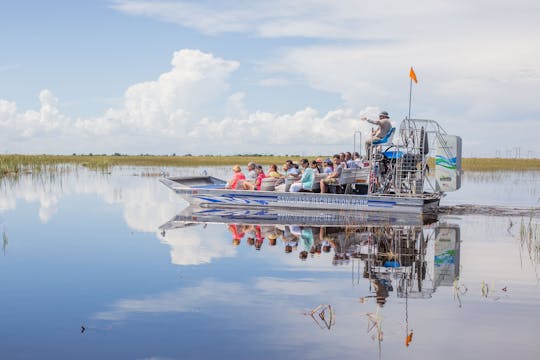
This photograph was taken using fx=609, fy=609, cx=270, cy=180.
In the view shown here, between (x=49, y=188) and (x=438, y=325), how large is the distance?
78.8 ft

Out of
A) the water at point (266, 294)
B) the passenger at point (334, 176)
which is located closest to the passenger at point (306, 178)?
the passenger at point (334, 176)

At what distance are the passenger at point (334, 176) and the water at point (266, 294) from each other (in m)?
2.93

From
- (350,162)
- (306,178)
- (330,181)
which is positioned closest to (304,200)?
(306,178)

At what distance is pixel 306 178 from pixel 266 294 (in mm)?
10027

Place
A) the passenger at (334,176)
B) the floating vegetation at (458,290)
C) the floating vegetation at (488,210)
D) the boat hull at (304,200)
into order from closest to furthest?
the floating vegetation at (458,290) < the boat hull at (304,200) < the passenger at (334,176) < the floating vegetation at (488,210)

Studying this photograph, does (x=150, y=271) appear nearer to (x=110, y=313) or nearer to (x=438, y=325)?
(x=110, y=313)

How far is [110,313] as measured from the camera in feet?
23.5

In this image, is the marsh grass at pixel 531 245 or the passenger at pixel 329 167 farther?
the passenger at pixel 329 167

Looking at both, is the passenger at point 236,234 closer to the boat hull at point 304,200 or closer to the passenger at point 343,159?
the boat hull at point 304,200

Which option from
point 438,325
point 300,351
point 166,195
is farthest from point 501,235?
point 166,195

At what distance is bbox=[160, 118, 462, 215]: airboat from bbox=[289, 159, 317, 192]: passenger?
1.14ft

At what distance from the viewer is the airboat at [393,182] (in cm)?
1659

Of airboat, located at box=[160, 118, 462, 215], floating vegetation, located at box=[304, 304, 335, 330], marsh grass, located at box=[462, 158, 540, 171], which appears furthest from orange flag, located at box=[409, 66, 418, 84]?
marsh grass, located at box=[462, 158, 540, 171]

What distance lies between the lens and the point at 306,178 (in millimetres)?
17859
